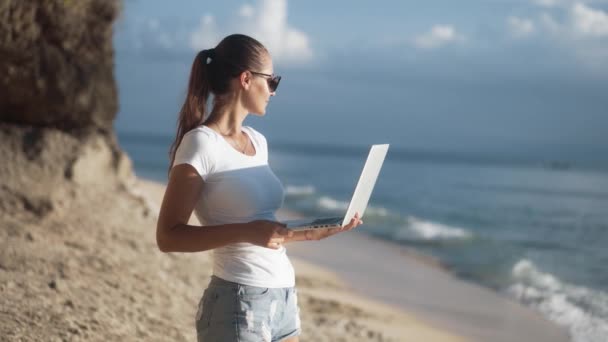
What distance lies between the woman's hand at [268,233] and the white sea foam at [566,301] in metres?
7.31

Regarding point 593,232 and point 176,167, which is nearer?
point 176,167

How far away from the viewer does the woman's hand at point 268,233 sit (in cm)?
230

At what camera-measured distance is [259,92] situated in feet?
8.68

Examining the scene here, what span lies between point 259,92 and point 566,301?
9.55 meters

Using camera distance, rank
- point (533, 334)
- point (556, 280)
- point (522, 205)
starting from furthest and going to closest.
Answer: point (522, 205)
point (556, 280)
point (533, 334)

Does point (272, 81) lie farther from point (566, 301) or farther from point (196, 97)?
point (566, 301)

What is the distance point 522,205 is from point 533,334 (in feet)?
77.8

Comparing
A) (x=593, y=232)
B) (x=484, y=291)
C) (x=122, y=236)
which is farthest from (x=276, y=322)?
(x=593, y=232)

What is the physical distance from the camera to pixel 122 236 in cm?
709

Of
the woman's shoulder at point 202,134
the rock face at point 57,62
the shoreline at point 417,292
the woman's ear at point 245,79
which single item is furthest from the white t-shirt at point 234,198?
the shoreline at point 417,292

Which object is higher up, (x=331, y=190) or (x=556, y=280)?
(x=331, y=190)

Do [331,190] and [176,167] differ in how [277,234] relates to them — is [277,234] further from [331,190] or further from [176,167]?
[331,190]

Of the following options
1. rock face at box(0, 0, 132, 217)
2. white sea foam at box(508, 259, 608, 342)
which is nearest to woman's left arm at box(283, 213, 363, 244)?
rock face at box(0, 0, 132, 217)

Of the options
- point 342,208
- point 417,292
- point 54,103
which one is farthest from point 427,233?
point 54,103
